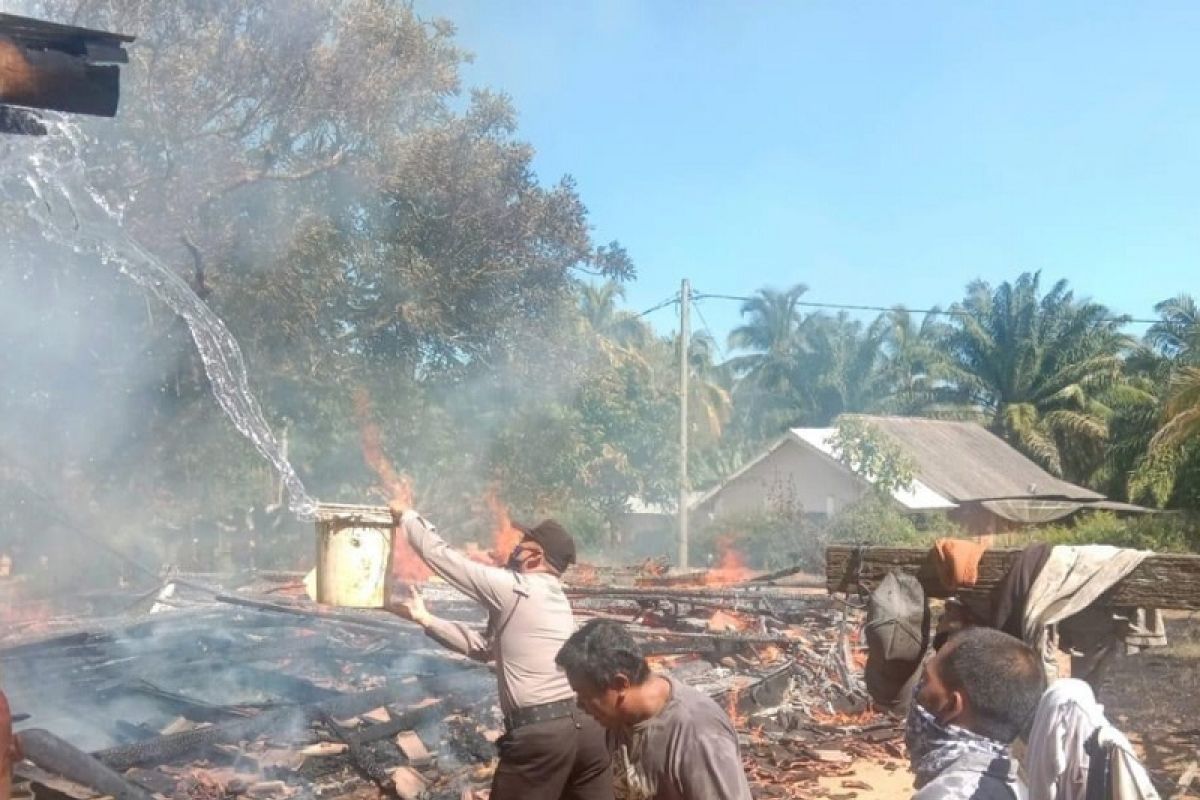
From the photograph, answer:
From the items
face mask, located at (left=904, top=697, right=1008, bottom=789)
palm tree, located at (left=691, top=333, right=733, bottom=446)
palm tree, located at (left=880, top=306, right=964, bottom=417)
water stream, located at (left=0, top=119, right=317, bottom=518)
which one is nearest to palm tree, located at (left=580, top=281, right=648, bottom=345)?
palm tree, located at (left=691, top=333, right=733, bottom=446)

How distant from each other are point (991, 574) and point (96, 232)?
573 inches

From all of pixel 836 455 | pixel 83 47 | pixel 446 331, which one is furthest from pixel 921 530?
pixel 83 47

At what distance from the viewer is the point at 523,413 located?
2120cm

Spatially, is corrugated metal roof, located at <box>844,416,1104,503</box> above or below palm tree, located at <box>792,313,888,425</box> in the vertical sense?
below

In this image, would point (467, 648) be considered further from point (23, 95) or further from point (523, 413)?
point (523, 413)

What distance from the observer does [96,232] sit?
15.2 m

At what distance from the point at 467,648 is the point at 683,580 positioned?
1440 cm

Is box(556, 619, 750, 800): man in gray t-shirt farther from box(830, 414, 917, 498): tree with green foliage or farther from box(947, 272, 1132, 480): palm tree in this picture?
box(947, 272, 1132, 480): palm tree

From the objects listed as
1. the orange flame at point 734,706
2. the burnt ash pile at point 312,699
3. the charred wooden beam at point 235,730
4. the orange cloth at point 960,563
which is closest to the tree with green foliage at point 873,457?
the burnt ash pile at point 312,699

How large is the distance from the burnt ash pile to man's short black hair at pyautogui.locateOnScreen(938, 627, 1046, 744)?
15.6 ft

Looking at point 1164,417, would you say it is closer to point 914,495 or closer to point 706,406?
point 914,495

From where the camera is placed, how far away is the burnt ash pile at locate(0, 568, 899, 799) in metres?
6.99

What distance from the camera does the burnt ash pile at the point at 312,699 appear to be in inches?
275

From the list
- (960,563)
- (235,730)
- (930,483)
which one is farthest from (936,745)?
(930,483)
